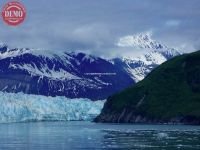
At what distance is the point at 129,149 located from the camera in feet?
293

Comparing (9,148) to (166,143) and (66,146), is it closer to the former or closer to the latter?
(66,146)

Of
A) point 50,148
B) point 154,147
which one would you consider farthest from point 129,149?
point 50,148

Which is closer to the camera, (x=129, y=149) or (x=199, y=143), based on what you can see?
(x=129, y=149)

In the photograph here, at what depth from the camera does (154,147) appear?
3642 inches

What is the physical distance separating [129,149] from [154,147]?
5.20m

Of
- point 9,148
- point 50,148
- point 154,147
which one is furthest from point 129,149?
point 9,148

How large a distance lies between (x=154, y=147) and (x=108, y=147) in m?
7.52

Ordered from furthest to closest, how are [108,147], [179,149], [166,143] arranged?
[166,143], [108,147], [179,149]

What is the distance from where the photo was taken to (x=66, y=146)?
100688 millimetres

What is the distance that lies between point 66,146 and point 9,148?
33.6 ft

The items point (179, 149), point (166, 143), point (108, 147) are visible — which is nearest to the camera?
point (179, 149)

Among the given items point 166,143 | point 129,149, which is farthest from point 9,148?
point 166,143

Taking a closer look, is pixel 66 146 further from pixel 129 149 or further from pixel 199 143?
pixel 199 143

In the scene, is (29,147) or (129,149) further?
(29,147)
